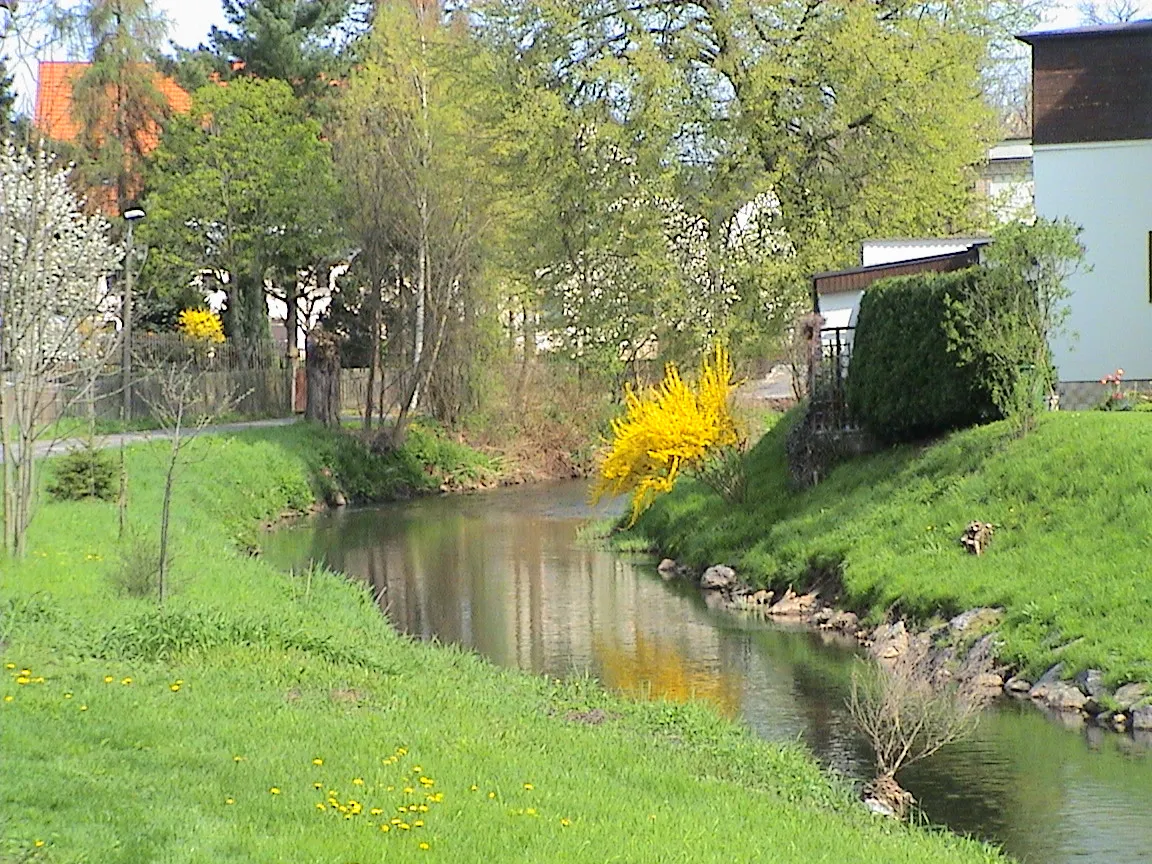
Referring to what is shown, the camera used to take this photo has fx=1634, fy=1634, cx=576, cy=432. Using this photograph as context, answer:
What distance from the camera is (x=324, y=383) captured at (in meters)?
46.5

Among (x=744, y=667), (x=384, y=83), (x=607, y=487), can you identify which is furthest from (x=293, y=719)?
(x=384, y=83)

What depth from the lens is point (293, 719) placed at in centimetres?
1091

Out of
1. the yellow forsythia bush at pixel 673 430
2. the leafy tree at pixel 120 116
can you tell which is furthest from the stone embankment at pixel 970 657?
the leafy tree at pixel 120 116

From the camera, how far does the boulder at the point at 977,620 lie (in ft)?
60.5

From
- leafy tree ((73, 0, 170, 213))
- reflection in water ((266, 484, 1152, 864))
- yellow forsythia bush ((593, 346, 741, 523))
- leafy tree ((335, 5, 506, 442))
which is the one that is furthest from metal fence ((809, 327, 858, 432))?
leafy tree ((73, 0, 170, 213))

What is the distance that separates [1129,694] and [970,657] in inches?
83.8

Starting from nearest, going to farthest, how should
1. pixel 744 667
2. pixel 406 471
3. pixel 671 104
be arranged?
pixel 744 667 < pixel 671 104 < pixel 406 471

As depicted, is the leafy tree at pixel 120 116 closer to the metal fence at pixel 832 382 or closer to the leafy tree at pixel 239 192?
the leafy tree at pixel 239 192

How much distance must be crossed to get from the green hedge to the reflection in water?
167 inches

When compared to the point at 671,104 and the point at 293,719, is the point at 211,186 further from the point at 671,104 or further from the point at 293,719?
the point at 293,719

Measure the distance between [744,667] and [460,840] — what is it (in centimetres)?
1104

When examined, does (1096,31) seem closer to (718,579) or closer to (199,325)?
(718,579)

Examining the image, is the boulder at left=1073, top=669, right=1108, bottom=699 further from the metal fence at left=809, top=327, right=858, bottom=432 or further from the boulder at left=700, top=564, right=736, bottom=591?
the metal fence at left=809, top=327, right=858, bottom=432

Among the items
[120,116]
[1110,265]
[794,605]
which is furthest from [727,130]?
[120,116]
